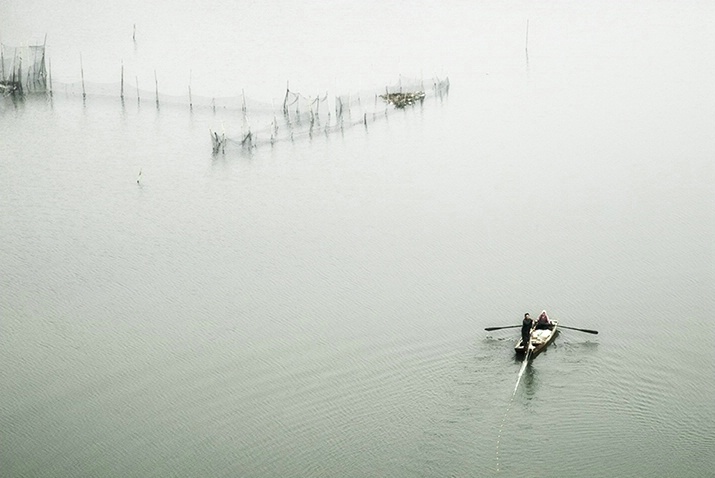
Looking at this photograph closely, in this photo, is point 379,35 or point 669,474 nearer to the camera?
point 669,474

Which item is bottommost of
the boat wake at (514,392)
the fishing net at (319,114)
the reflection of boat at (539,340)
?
the boat wake at (514,392)

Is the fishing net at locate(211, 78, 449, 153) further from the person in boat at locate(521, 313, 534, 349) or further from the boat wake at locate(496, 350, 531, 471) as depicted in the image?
the boat wake at locate(496, 350, 531, 471)

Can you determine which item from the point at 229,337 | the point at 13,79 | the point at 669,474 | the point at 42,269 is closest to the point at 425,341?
the point at 229,337

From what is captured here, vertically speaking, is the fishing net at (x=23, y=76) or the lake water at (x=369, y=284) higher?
the fishing net at (x=23, y=76)

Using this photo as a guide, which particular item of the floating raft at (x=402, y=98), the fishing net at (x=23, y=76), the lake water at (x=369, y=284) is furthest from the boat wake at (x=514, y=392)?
the fishing net at (x=23, y=76)

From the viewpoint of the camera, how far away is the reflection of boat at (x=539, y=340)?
15.2 metres

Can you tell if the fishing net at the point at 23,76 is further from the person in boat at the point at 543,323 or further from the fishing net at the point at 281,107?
the person in boat at the point at 543,323

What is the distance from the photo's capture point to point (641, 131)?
91.2ft

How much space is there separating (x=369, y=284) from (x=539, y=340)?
424cm

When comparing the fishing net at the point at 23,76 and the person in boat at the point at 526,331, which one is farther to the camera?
the fishing net at the point at 23,76

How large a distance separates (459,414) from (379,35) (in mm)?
34944

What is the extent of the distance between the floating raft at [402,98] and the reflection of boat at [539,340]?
1791 centimetres

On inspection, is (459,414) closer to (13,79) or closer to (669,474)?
(669,474)

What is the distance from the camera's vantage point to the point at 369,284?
1847cm
